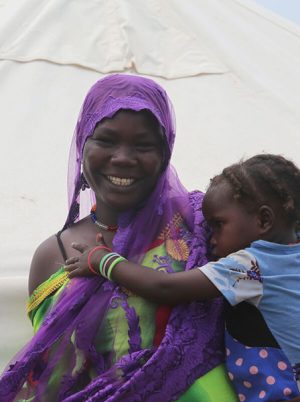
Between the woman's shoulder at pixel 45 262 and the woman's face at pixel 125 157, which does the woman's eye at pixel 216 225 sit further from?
the woman's shoulder at pixel 45 262

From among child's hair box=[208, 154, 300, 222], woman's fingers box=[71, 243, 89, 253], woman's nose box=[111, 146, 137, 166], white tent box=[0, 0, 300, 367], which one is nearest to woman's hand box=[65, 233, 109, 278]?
woman's fingers box=[71, 243, 89, 253]

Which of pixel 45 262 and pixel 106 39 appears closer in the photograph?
pixel 45 262

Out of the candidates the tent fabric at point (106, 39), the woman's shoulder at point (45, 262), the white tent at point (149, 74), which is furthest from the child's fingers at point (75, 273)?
the tent fabric at point (106, 39)

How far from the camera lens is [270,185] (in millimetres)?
1186

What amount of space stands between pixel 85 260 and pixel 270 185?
32 centimetres

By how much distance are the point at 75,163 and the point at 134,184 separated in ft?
0.78

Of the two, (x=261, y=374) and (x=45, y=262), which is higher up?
(x=45, y=262)

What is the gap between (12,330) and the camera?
5.30 feet

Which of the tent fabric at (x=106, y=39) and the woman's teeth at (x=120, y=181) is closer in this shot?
the woman's teeth at (x=120, y=181)

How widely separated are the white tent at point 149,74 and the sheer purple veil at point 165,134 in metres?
0.65

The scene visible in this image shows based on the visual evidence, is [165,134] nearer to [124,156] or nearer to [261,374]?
[124,156]

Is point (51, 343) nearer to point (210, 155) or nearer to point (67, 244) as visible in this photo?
point (67, 244)

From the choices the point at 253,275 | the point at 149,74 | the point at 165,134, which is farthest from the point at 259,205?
the point at 149,74

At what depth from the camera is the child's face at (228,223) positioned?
1.18 meters
